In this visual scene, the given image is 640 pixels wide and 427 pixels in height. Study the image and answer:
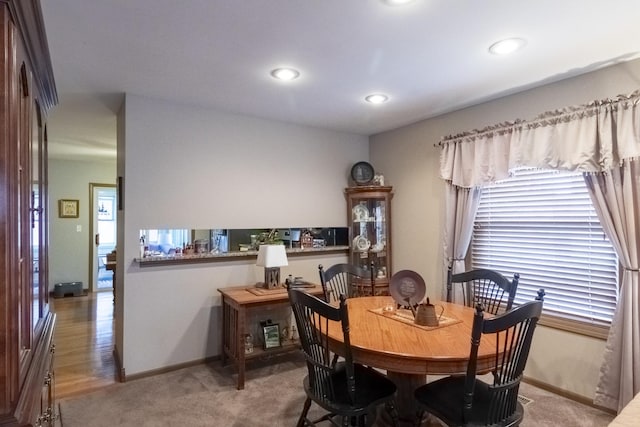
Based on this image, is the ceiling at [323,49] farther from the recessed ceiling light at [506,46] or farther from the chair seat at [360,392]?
the chair seat at [360,392]

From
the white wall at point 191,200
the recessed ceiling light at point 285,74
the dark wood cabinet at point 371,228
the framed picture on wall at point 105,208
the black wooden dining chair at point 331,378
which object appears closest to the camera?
the black wooden dining chair at point 331,378

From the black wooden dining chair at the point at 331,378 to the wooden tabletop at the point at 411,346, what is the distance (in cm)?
9

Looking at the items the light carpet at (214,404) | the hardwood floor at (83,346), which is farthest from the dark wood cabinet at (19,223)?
the hardwood floor at (83,346)

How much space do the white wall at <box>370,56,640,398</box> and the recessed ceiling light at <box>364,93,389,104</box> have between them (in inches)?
32.5

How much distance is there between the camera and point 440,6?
1814 millimetres

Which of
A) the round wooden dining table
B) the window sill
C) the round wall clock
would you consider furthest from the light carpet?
the round wall clock

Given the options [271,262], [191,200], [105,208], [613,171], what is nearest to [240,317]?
[271,262]

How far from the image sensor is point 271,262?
3.36m

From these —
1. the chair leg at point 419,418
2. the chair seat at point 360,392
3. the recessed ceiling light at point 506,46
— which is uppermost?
the recessed ceiling light at point 506,46

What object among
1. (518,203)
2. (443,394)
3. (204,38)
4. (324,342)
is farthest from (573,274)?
(204,38)

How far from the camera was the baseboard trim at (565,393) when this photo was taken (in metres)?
2.61

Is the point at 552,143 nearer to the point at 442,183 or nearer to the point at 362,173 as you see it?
the point at 442,183

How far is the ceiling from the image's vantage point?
186 centimetres

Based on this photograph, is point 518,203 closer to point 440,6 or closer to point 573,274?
point 573,274
